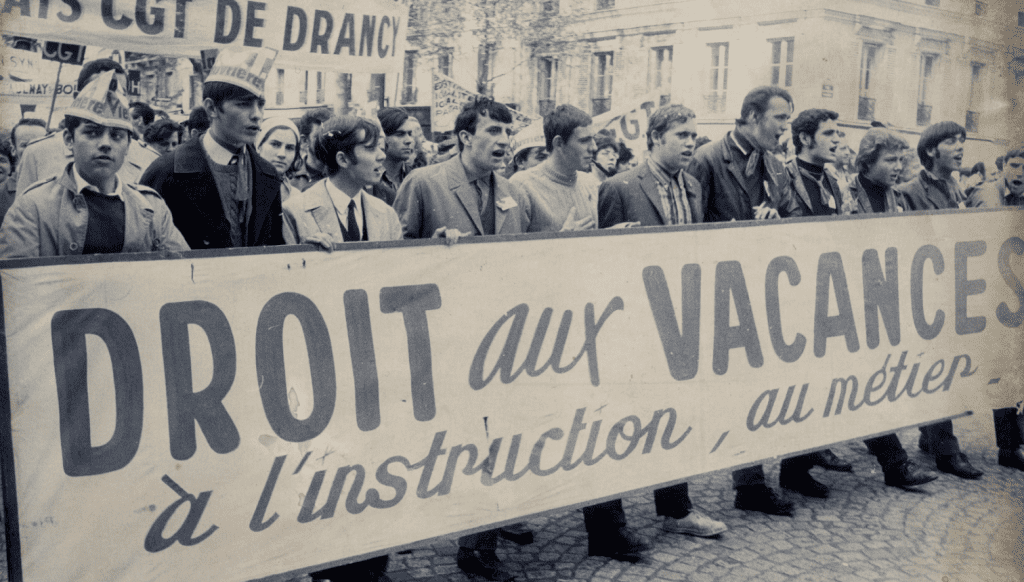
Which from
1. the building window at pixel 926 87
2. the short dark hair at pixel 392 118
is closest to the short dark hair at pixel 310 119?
the short dark hair at pixel 392 118

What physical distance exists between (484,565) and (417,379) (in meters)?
1.01

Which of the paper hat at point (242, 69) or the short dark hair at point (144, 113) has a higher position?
the short dark hair at point (144, 113)

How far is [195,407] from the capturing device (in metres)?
2.96

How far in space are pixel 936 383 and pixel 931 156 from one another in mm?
1819

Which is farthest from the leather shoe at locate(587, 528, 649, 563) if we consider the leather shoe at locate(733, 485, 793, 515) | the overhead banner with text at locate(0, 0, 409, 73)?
the overhead banner with text at locate(0, 0, 409, 73)

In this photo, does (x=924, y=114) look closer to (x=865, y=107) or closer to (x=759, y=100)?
(x=865, y=107)

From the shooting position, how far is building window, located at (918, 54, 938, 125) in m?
7.73

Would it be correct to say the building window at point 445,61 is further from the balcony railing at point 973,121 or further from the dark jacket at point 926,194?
the dark jacket at point 926,194

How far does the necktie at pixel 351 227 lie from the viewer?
12.4 feet

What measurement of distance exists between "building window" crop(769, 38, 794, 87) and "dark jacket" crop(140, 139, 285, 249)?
678cm

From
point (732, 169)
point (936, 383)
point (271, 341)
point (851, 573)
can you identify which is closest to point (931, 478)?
point (936, 383)

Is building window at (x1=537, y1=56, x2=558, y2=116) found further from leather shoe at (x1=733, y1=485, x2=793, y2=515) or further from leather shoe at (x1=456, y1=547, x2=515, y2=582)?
leather shoe at (x1=456, y1=547, x2=515, y2=582)

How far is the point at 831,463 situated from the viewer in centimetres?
566

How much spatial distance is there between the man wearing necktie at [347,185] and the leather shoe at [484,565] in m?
1.46
